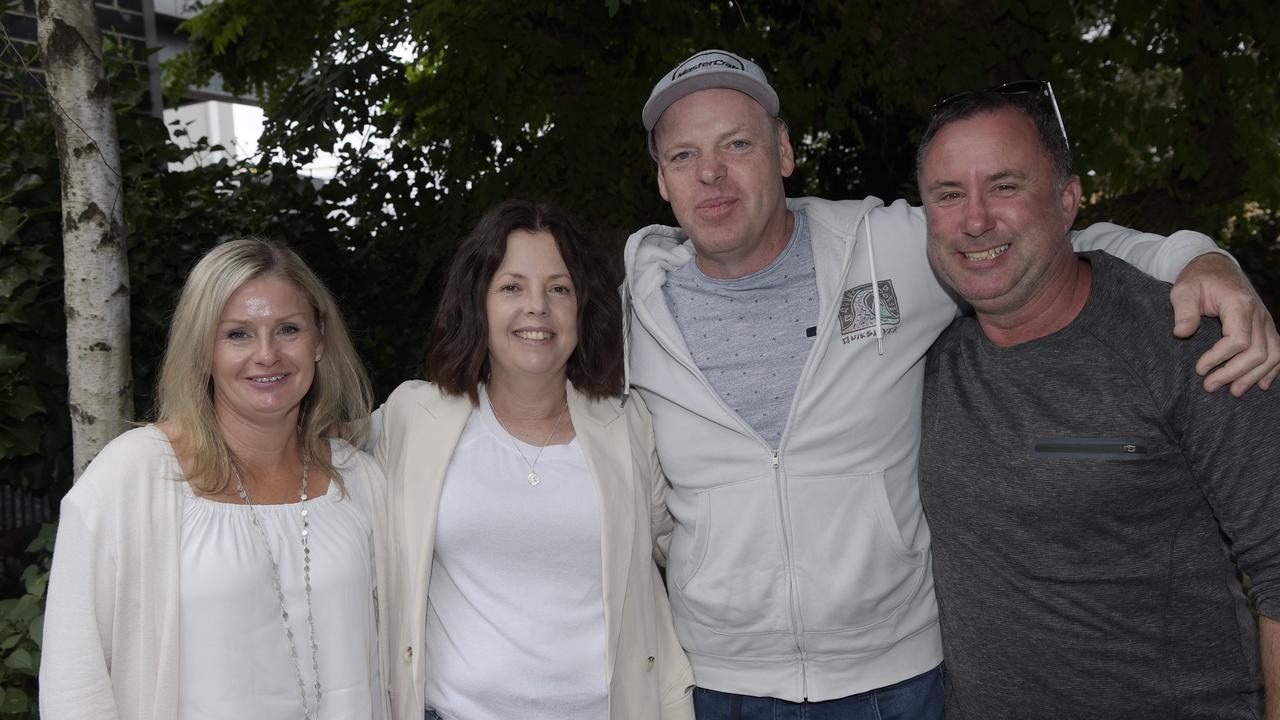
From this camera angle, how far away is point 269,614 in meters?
2.57

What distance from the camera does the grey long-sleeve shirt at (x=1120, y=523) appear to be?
220 centimetres

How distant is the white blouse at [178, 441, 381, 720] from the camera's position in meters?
2.50

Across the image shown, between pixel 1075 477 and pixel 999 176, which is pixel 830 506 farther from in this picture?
pixel 999 176

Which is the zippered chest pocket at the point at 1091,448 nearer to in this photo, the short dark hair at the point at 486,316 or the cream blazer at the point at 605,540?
the cream blazer at the point at 605,540

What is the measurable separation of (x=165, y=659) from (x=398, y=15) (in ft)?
13.8

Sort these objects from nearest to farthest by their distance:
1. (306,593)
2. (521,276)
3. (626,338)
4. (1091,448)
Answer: (1091,448) < (306,593) < (521,276) < (626,338)

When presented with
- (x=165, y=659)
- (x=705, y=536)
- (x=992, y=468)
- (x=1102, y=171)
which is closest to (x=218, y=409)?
(x=165, y=659)

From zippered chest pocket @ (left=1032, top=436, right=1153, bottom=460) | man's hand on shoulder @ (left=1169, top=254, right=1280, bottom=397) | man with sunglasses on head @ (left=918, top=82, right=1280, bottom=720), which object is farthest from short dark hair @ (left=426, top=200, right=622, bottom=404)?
man's hand on shoulder @ (left=1169, top=254, right=1280, bottom=397)

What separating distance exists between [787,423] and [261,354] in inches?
56.2

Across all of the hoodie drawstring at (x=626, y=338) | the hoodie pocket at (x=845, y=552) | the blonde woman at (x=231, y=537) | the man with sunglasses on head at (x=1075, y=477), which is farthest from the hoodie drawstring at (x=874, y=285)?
the blonde woman at (x=231, y=537)

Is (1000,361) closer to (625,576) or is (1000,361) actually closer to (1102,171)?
(625,576)

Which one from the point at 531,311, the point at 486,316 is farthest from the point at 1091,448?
the point at 486,316

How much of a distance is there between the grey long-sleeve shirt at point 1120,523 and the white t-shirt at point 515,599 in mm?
1043

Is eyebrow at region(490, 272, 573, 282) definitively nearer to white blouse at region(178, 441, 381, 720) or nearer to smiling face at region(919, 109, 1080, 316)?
white blouse at region(178, 441, 381, 720)
